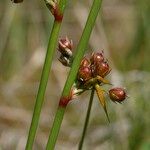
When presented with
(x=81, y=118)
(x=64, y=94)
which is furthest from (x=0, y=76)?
(x=64, y=94)

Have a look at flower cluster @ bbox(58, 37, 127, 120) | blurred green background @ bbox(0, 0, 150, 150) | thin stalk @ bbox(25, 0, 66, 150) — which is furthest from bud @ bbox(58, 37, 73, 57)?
blurred green background @ bbox(0, 0, 150, 150)

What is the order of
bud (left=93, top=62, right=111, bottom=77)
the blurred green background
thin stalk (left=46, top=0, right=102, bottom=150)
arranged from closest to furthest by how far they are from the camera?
1. thin stalk (left=46, top=0, right=102, bottom=150)
2. bud (left=93, top=62, right=111, bottom=77)
3. the blurred green background

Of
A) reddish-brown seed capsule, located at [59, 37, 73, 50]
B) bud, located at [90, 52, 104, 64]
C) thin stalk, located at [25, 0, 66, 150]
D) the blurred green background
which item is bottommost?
thin stalk, located at [25, 0, 66, 150]

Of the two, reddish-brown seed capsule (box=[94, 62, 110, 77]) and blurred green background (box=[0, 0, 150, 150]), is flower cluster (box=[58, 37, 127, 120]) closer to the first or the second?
reddish-brown seed capsule (box=[94, 62, 110, 77])

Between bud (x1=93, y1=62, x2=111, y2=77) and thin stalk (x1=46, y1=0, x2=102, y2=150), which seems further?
bud (x1=93, y1=62, x2=111, y2=77)

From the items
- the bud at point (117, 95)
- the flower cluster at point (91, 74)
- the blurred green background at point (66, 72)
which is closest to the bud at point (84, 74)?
the flower cluster at point (91, 74)

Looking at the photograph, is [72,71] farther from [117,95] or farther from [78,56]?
[117,95]

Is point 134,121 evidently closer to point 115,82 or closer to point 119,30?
point 115,82

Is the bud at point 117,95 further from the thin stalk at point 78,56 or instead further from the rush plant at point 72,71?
the thin stalk at point 78,56

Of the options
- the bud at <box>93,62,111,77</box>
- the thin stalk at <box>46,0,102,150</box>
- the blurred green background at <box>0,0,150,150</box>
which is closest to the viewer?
the thin stalk at <box>46,0,102,150</box>
